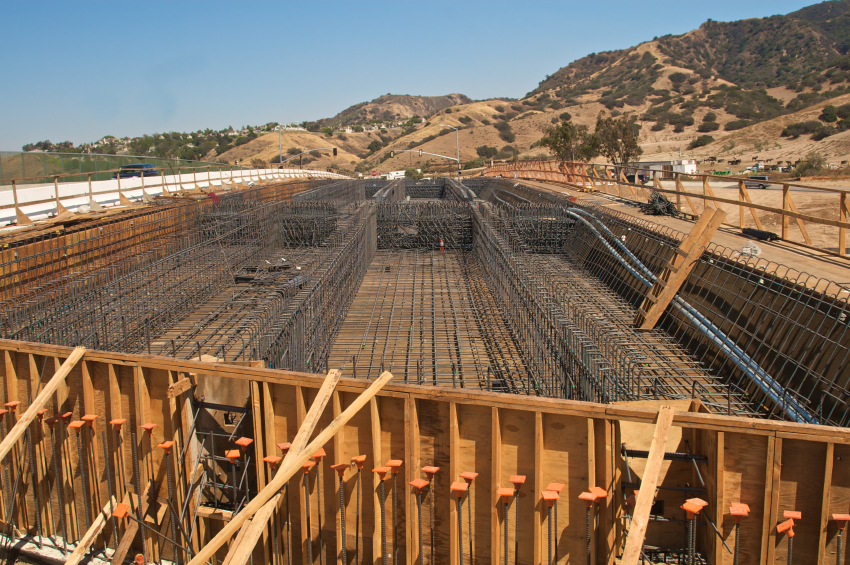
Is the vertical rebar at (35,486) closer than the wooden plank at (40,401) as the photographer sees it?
No

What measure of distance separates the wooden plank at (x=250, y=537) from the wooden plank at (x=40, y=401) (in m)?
2.55

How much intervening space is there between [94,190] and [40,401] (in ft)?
63.9

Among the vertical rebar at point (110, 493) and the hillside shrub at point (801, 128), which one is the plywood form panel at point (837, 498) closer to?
the vertical rebar at point (110, 493)

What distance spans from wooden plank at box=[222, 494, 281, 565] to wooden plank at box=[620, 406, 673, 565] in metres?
2.82

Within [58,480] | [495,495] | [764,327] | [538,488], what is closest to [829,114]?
[764,327]

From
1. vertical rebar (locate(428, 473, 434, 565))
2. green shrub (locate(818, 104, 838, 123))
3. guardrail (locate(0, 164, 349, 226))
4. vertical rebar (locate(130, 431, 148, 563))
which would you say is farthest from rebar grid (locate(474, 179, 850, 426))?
green shrub (locate(818, 104, 838, 123))

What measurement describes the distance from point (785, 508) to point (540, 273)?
922cm

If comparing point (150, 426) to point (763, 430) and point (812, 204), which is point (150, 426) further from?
point (812, 204)

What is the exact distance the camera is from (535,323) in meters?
9.79

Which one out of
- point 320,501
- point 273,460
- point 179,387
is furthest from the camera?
point 179,387

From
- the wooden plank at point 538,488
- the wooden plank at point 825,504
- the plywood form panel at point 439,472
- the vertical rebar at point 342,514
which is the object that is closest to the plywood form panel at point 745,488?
the wooden plank at point 825,504

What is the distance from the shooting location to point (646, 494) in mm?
4270

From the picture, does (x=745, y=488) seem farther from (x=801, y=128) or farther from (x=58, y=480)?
(x=801, y=128)

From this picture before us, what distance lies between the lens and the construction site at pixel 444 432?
184 inches
